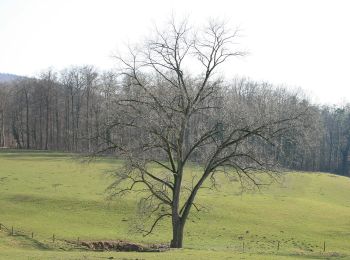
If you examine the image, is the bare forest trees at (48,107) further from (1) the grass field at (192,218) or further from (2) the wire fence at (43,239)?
(2) the wire fence at (43,239)

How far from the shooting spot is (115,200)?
1943 inches

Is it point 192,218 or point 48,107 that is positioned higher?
point 48,107

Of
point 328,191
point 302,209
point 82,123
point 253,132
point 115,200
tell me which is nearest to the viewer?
point 253,132

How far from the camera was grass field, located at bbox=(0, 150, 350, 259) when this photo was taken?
34.0 meters

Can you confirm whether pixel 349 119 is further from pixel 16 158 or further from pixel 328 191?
pixel 16 158

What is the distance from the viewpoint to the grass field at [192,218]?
34.0 meters

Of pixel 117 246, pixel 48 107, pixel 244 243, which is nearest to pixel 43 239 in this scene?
pixel 117 246

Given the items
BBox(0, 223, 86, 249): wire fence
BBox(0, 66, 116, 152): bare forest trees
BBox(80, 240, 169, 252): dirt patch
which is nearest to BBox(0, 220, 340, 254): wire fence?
BBox(0, 223, 86, 249): wire fence

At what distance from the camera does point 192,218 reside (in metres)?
47.0

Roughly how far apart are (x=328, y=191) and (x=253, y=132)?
46960 mm

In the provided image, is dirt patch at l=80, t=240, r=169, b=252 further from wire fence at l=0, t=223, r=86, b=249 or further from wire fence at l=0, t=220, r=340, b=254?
wire fence at l=0, t=223, r=86, b=249

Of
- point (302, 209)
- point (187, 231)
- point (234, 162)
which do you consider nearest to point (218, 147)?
point (234, 162)

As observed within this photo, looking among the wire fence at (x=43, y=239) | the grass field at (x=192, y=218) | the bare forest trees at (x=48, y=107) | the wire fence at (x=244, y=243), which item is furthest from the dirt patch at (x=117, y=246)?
the bare forest trees at (x=48, y=107)

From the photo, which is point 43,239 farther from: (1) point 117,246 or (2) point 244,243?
(2) point 244,243
